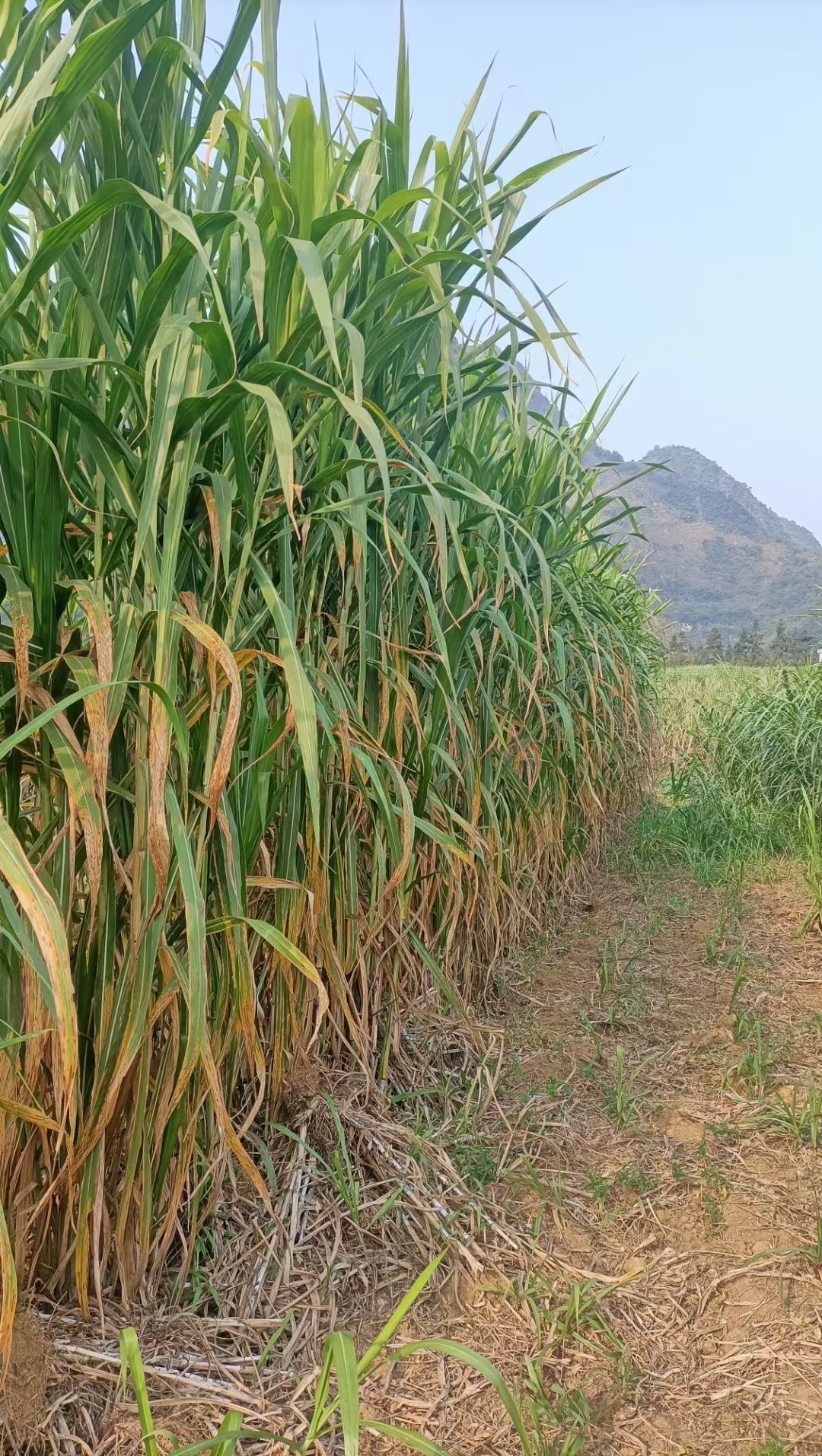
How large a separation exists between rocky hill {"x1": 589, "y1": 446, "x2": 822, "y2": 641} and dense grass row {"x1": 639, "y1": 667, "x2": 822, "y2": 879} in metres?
22.8

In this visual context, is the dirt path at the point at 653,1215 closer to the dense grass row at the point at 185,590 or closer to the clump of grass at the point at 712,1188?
the clump of grass at the point at 712,1188

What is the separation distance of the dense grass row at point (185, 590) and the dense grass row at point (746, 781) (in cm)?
198

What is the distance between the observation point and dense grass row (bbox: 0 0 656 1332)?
2.27ft

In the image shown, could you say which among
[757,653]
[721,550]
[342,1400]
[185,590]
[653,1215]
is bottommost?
[653,1215]

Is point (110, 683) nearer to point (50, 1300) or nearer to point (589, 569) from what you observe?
point (50, 1300)

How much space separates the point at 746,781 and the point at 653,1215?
290 cm

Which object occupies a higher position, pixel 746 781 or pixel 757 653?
pixel 757 653

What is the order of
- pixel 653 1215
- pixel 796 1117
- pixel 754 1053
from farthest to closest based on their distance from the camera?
pixel 754 1053, pixel 796 1117, pixel 653 1215

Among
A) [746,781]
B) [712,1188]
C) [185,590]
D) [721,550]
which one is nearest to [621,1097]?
[712,1188]

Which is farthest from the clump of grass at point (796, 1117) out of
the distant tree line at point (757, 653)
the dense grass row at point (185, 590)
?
the distant tree line at point (757, 653)

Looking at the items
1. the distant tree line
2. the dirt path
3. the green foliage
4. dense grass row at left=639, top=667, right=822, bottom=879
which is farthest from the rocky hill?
the green foliage

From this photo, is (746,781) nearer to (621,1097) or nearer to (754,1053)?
(754,1053)

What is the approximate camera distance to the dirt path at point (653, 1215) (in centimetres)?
93

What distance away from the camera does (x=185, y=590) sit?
87 centimetres
